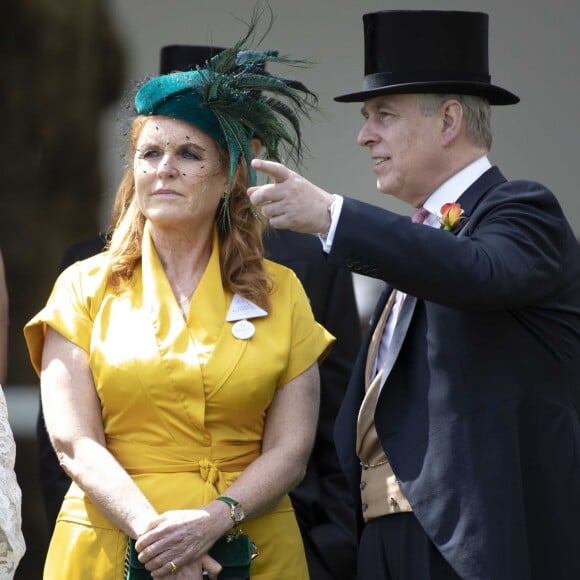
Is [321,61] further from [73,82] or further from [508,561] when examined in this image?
[508,561]

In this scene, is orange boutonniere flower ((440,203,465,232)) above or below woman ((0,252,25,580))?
above

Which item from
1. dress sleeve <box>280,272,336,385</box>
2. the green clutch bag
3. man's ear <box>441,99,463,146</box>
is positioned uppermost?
man's ear <box>441,99,463,146</box>

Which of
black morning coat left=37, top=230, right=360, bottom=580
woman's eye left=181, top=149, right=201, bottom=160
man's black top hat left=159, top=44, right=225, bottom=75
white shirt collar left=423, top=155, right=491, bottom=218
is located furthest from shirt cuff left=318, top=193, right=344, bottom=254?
man's black top hat left=159, top=44, right=225, bottom=75

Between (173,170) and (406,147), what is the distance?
60cm

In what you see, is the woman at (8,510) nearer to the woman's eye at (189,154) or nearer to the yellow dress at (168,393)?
the yellow dress at (168,393)

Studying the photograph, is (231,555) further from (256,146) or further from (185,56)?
(185,56)

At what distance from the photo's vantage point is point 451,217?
11.7 ft

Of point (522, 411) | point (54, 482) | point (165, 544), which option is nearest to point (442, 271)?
point (522, 411)

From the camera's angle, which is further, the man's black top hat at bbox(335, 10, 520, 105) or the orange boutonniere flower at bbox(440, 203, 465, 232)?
the man's black top hat at bbox(335, 10, 520, 105)

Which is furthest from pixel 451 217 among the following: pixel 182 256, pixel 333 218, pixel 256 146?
pixel 256 146

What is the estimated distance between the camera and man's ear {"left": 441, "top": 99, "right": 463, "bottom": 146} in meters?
3.75

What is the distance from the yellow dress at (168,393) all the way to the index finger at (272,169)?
0.70 meters

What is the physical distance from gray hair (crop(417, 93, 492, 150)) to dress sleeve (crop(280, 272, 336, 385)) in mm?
607

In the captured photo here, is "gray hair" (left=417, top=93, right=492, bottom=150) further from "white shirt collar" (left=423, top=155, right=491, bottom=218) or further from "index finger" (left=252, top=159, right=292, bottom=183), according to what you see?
"index finger" (left=252, top=159, right=292, bottom=183)
